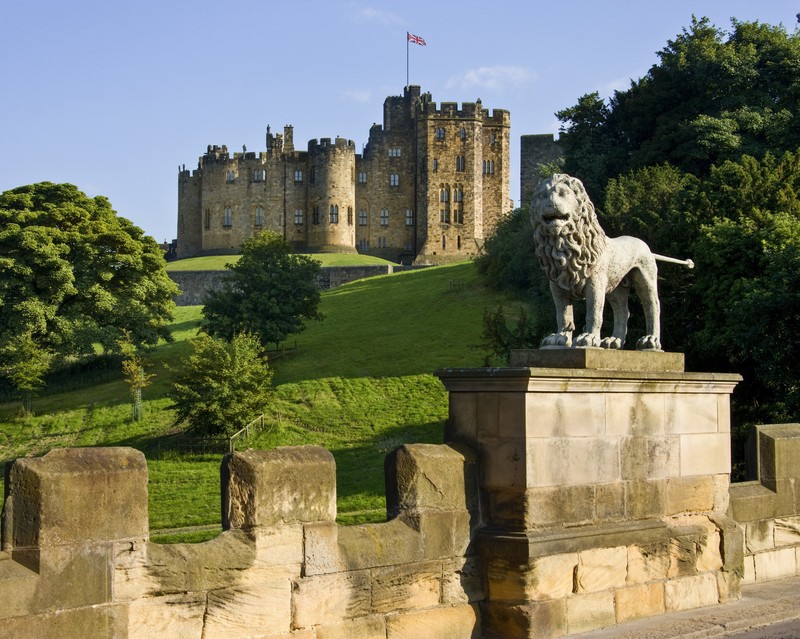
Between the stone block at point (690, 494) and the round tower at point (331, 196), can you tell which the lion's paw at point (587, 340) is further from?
the round tower at point (331, 196)

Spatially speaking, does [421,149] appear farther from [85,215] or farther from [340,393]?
[340,393]

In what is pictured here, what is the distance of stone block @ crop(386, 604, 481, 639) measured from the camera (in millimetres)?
8281

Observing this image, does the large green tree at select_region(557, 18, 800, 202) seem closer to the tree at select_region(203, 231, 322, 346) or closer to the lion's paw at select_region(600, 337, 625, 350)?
the tree at select_region(203, 231, 322, 346)

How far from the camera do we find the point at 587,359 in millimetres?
9273

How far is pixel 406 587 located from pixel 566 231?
Result: 3.24 m

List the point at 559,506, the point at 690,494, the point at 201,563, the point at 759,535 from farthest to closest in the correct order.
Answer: the point at 759,535, the point at 690,494, the point at 559,506, the point at 201,563

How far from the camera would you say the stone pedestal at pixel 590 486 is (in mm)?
8727

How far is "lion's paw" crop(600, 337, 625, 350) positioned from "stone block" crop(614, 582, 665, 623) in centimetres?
200

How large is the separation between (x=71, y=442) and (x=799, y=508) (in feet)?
126

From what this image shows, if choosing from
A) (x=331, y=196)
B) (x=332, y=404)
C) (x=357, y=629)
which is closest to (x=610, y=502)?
(x=357, y=629)

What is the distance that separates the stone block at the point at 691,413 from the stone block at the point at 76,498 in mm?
4926

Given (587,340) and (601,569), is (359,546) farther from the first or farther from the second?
(587,340)

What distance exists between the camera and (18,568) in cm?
639

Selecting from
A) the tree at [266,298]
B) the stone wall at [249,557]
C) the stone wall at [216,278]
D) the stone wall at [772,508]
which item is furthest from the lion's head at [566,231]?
the stone wall at [216,278]
